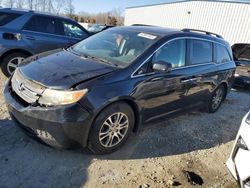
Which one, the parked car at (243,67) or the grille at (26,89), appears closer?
the grille at (26,89)

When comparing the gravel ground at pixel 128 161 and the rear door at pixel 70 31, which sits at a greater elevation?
the rear door at pixel 70 31

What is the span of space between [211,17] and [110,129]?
69.3ft

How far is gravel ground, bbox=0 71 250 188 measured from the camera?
3125mm

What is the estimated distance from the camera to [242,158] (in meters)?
2.84

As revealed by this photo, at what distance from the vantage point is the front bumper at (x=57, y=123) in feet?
10.1

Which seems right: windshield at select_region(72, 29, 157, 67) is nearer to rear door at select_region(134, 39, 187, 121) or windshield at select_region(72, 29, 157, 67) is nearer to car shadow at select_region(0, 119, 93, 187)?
rear door at select_region(134, 39, 187, 121)

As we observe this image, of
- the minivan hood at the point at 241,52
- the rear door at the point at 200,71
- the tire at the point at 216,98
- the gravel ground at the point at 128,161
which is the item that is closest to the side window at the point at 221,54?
the rear door at the point at 200,71

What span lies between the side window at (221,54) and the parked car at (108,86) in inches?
23.7

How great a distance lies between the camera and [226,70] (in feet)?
19.2

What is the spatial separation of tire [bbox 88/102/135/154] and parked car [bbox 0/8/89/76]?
363 centimetres

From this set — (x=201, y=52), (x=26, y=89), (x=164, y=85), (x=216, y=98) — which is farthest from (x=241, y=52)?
(x=26, y=89)

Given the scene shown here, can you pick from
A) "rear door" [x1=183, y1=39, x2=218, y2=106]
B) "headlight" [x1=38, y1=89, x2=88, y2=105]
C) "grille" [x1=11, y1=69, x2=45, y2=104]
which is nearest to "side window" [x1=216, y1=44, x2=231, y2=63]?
"rear door" [x1=183, y1=39, x2=218, y2=106]

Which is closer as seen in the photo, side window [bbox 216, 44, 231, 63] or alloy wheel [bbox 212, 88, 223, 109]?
side window [bbox 216, 44, 231, 63]

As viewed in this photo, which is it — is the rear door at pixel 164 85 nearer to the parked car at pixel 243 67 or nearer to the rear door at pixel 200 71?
the rear door at pixel 200 71
